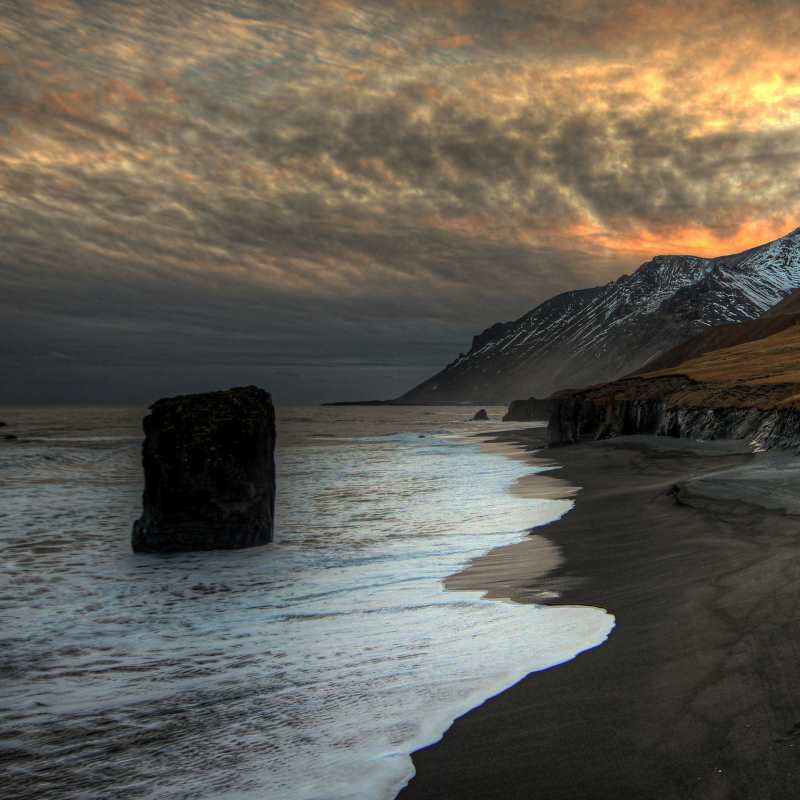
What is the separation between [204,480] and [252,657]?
25.7 ft

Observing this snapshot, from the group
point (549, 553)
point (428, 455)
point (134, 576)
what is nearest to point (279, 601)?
point (134, 576)

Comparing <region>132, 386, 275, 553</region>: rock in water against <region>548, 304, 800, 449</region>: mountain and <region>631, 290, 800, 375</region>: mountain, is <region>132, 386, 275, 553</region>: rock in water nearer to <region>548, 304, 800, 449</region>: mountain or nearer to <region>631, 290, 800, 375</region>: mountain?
<region>548, 304, 800, 449</region>: mountain

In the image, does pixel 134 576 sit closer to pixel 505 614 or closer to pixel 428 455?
pixel 505 614

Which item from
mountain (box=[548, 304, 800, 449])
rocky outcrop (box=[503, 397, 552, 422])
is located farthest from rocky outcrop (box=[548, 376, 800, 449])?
rocky outcrop (box=[503, 397, 552, 422])

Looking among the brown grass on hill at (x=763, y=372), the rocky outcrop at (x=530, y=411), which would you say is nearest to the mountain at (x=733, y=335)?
the rocky outcrop at (x=530, y=411)

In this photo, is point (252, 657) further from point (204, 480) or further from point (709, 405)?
point (709, 405)

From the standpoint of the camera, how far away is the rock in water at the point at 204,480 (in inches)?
567

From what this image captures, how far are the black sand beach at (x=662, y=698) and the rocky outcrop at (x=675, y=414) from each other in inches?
750

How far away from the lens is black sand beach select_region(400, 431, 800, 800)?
3.86 meters

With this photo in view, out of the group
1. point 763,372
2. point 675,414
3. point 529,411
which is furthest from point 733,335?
point 675,414

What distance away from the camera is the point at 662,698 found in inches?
192

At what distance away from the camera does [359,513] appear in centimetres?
1956

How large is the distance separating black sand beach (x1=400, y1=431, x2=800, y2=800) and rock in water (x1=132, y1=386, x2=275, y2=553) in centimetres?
699

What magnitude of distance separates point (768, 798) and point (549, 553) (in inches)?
365
